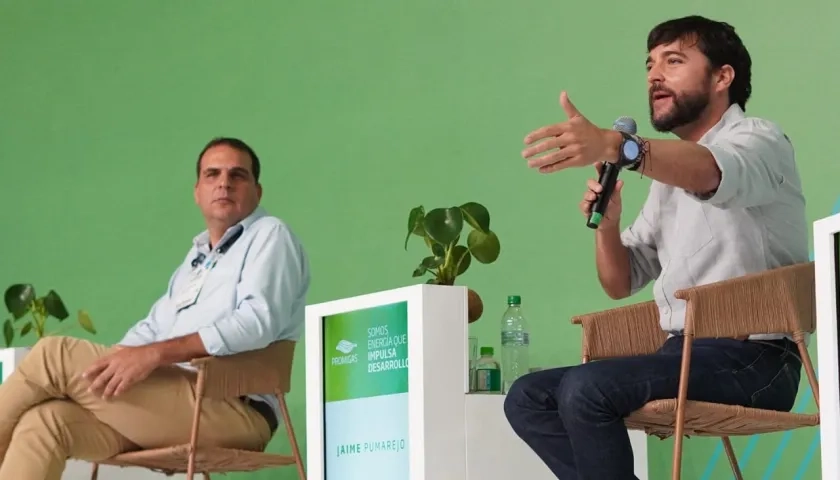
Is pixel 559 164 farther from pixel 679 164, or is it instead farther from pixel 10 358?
pixel 10 358

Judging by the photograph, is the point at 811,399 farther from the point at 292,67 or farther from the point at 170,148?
the point at 170,148

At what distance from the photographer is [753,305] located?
2686 millimetres

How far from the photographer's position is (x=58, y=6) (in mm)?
5980

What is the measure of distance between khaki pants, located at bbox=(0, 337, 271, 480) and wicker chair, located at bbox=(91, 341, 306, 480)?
1.8 inches

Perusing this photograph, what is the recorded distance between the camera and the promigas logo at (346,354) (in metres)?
3.38

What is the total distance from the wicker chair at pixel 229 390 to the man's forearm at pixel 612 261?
104cm

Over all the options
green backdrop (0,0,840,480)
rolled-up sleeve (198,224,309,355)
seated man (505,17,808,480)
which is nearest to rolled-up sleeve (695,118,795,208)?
seated man (505,17,808,480)

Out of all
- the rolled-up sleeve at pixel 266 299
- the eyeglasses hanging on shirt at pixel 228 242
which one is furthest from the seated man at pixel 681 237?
the eyeglasses hanging on shirt at pixel 228 242

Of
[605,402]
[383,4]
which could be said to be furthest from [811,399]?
[383,4]

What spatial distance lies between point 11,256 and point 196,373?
2.55 meters

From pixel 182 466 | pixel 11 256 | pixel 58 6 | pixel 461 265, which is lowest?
pixel 182 466

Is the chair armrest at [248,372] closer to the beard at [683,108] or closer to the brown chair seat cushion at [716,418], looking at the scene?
the brown chair seat cushion at [716,418]

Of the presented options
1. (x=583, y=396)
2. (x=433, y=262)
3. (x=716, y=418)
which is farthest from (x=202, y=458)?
(x=716, y=418)

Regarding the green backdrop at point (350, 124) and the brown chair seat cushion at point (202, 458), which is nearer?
the brown chair seat cushion at point (202, 458)
